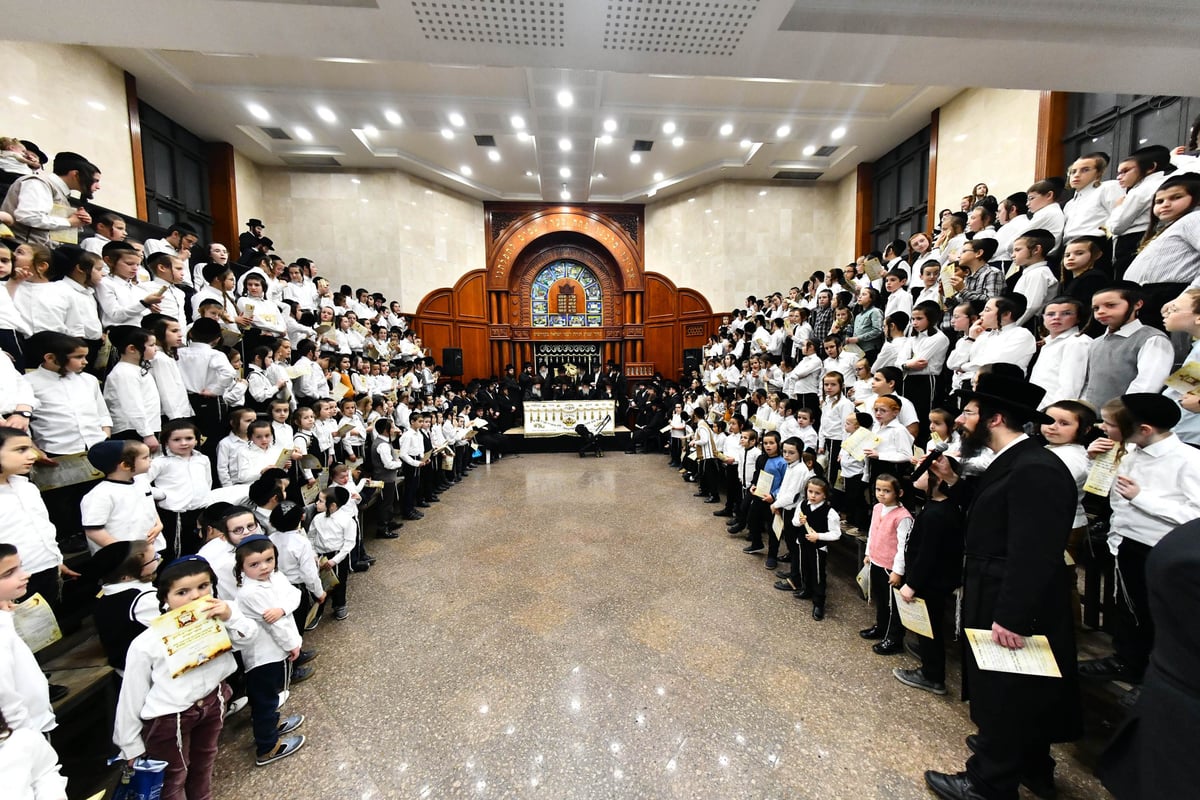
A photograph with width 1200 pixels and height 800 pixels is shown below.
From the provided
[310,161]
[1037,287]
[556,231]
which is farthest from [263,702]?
[556,231]

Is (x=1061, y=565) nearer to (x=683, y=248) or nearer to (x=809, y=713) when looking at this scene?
(x=809, y=713)

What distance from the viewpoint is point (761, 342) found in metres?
7.43

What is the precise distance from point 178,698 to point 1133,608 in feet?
13.4

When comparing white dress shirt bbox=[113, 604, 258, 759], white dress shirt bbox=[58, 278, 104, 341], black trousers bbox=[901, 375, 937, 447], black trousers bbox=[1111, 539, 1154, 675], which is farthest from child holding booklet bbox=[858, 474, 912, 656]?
white dress shirt bbox=[58, 278, 104, 341]

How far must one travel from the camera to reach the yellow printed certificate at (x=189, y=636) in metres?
1.69

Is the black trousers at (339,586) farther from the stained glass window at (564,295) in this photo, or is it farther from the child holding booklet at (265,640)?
the stained glass window at (564,295)

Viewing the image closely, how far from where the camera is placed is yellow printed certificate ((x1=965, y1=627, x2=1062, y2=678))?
165 centimetres

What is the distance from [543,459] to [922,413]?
23.0 ft

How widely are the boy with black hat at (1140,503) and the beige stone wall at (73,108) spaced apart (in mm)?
10156

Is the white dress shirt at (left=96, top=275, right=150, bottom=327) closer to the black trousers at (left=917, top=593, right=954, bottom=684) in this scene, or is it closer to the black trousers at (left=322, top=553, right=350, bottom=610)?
the black trousers at (left=322, top=553, right=350, bottom=610)

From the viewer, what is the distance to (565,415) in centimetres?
1073

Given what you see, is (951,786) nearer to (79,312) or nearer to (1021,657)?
(1021,657)

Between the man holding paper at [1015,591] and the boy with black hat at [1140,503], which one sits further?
the boy with black hat at [1140,503]

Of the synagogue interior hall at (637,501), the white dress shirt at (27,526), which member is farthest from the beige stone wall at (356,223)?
the white dress shirt at (27,526)
